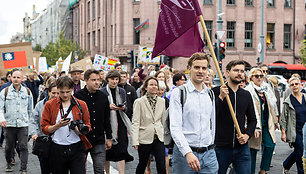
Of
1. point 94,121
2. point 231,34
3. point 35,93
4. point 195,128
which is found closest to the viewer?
point 195,128

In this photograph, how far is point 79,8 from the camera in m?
62.9

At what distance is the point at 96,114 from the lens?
619 cm

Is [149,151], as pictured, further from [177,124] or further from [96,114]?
[177,124]

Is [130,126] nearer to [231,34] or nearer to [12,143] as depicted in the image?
[12,143]

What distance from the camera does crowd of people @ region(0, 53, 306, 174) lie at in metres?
4.36

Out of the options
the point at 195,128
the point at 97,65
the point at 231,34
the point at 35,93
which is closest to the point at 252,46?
the point at 231,34

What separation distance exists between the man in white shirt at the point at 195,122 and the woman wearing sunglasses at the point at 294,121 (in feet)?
11.9

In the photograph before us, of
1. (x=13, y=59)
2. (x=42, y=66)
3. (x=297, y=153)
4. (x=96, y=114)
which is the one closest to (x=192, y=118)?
(x=96, y=114)

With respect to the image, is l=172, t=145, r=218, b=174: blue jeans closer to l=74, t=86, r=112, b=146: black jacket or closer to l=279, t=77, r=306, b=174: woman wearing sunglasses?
l=74, t=86, r=112, b=146: black jacket

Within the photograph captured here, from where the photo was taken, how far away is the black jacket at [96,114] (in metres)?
6.16

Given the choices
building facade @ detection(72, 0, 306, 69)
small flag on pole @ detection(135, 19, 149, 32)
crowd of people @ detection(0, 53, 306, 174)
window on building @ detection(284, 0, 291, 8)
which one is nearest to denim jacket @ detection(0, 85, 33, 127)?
crowd of people @ detection(0, 53, 306, 174)

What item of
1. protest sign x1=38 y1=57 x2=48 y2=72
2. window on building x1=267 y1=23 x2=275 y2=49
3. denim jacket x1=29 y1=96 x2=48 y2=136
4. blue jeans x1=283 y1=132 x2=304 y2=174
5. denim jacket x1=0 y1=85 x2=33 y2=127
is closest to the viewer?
denim jacket x1=29 y1=96 x2=48 y2=136

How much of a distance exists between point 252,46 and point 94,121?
3911 cm

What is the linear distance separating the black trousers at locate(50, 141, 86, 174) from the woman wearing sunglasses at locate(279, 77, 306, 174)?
12.9ft
